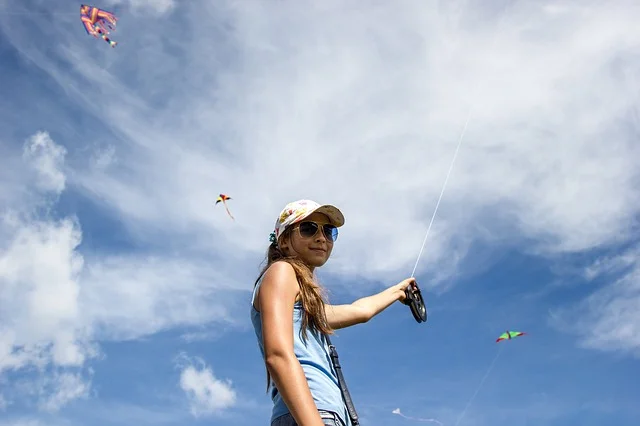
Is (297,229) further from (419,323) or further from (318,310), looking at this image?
(419,323)

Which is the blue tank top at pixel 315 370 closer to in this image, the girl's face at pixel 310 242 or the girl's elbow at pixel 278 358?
the girl's elbow at pixel 278 358

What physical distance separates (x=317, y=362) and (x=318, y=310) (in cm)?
31

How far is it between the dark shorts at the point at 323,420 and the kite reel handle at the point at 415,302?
1.95 meters

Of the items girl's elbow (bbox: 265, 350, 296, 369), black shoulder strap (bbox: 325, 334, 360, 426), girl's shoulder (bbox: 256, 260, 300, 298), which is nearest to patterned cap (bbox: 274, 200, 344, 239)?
girl's shoulder (bbox: 256, 260, 300, 298)

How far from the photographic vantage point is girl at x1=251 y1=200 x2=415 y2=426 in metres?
2.98

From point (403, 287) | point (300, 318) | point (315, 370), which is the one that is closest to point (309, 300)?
point (300, 318)

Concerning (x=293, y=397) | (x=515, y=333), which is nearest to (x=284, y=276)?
(x=293, y=397)

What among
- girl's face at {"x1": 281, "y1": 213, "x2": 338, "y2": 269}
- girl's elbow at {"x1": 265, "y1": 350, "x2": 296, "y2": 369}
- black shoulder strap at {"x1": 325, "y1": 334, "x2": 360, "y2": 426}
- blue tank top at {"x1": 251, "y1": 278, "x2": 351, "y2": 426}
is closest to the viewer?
girl's elbow at {"x1": 265, "y1": 350, "x2": 296, "y2": 369}

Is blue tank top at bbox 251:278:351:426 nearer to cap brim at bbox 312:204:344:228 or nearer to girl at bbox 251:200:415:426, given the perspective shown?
girl at bbox 251:200:415:426

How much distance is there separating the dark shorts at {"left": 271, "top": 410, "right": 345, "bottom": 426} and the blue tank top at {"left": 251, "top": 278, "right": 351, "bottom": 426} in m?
0.02

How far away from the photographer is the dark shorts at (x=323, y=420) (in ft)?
10.1

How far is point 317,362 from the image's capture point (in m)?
3.40

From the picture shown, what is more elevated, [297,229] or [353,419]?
[297,229]

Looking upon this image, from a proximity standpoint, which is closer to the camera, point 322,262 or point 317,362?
point 317,362
